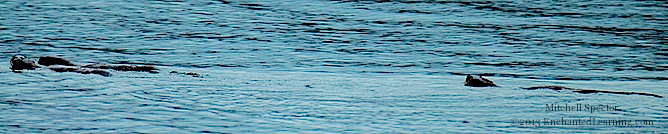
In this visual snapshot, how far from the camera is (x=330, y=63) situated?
7.99 m

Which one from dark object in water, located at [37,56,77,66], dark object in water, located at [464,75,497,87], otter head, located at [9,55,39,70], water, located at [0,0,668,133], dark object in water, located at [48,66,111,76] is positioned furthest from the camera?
dark object in water, located at [37,56,77,66]

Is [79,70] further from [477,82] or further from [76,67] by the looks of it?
[477,82]

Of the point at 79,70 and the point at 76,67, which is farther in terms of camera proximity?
the point at 76,67

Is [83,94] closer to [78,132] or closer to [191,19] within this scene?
[78,132]

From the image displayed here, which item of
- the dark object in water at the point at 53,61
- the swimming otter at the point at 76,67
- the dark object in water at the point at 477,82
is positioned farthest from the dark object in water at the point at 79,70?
the dark object in water at the point at 477,82

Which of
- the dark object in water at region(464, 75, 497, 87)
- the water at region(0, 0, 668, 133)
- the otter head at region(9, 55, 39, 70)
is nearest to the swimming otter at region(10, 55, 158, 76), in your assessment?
the otter head at region(9, 55, 39, 70)

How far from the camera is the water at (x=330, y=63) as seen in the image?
5.31 metres

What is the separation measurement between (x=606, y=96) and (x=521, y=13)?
5669 mm

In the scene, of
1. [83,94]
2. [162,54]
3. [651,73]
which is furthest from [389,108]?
[162,54]

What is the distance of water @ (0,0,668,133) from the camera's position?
5.31 meters

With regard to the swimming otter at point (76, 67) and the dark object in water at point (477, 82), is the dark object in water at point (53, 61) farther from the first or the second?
the dark object in water at point (477, 82)

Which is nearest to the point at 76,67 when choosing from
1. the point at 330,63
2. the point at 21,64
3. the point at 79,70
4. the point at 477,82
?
the point at 79,70

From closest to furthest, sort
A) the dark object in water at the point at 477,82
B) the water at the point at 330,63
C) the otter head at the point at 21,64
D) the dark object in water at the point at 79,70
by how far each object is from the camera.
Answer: the water at the point at 330,63 → the dark object in water at the point at 477,82 → the dark object in water at the point at 79,70 → the otter head at the point at 21,64

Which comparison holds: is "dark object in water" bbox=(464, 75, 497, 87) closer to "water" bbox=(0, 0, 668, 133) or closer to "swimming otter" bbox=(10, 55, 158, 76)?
"water" bbox=(0, 0, 668, 133)
